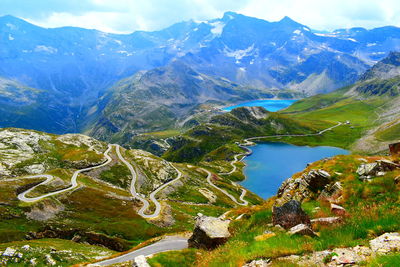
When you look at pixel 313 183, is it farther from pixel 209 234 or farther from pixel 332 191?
pixel 209 234

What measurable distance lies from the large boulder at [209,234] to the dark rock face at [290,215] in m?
5.47

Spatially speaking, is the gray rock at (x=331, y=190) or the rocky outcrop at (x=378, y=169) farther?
the gray rock at (x=331, y=190)

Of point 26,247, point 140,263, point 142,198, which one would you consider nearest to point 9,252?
point 26,247

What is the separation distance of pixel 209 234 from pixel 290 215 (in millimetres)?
8104

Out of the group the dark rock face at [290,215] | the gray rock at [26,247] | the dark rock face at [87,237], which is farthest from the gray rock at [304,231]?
the dark rock face at [87,237]

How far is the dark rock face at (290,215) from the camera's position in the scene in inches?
677

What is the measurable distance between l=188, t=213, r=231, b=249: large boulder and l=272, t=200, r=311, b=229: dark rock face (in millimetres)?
5466

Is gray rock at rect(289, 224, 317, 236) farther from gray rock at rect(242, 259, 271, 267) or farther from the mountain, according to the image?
the mountain

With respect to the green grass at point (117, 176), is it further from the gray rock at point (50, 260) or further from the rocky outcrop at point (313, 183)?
the rocky outcrop at point (313, 183)

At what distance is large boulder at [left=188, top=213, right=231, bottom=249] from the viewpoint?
22050 millimetres

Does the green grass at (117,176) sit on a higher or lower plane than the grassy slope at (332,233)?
lower

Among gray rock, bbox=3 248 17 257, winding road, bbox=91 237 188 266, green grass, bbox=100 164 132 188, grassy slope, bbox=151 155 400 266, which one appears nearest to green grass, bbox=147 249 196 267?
grassy slope, bbox=151 155 400 266

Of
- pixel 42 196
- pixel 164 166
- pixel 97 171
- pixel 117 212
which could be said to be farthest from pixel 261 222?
pixel 164 166

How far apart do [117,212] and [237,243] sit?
83.2 m
